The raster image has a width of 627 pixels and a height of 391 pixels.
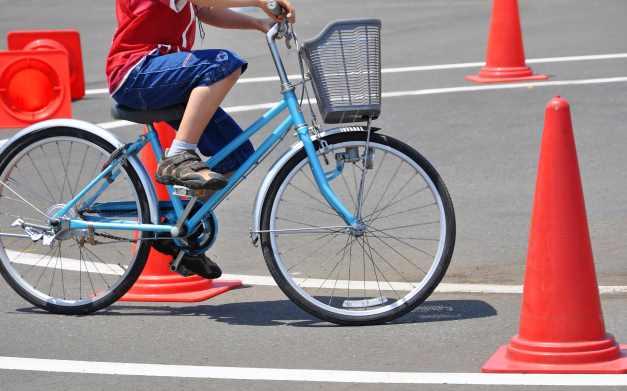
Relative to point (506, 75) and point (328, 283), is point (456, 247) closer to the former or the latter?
point (328, 283)

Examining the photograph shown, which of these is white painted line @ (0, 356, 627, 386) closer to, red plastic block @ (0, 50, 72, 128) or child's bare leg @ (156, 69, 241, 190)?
child's bare leg @ (156, 69, 241, 190)

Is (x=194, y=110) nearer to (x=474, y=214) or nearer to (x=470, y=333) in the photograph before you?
(x=470, y=333)

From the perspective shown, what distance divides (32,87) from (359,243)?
5.79 metres

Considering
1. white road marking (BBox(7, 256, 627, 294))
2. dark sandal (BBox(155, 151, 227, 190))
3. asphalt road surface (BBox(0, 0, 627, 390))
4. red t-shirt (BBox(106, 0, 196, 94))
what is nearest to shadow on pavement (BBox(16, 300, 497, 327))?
asphalt road surface (BBox(0, 0, 627, 390))

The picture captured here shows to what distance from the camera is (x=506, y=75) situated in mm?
12477

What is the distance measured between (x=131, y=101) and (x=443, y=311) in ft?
5.62

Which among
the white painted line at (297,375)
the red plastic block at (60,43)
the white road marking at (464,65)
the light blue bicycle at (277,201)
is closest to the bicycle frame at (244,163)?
the light blue bicycle at (277,201)

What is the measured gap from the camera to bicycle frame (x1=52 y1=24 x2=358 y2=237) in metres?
5.90

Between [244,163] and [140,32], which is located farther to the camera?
[244,163]

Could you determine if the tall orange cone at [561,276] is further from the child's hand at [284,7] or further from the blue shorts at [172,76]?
the blue shorts at [172,76]

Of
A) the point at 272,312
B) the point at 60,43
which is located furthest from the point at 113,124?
the point at 272,312

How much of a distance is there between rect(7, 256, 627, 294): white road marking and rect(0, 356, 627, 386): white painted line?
1250 mm

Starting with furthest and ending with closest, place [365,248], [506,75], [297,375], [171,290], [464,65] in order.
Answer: [464,65] → [506,75] → [365,248] → [171,290] → [297,375]

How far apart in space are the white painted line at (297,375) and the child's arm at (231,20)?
1704mm
